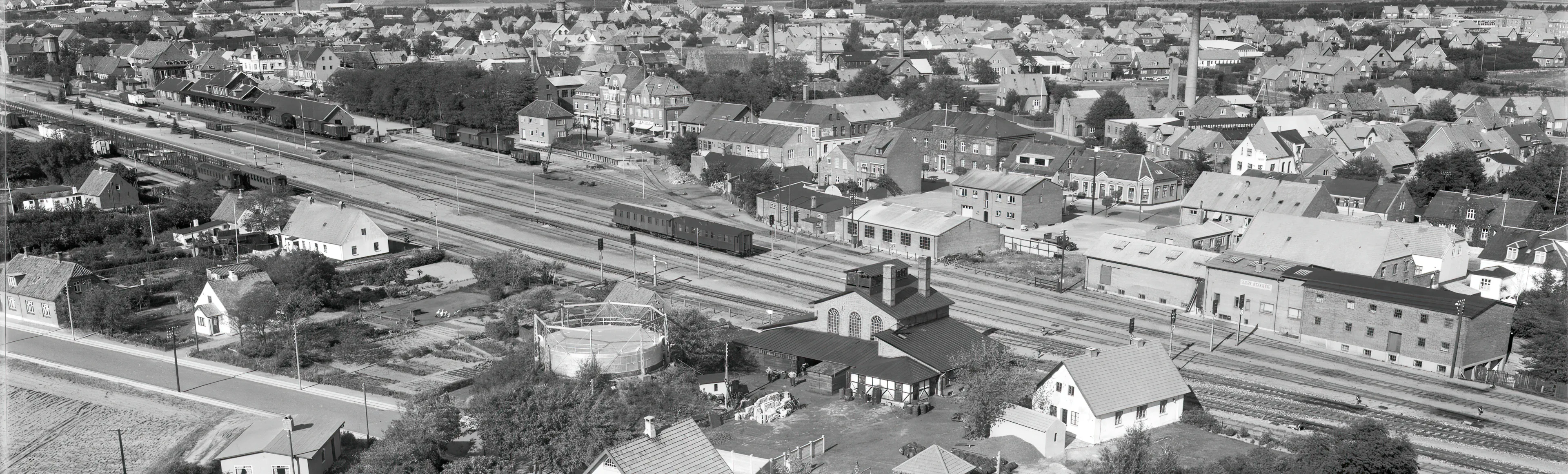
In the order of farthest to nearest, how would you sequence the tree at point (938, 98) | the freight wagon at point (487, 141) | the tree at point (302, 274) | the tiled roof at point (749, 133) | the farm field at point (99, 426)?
the tree at point (938, 98)
the freight wagon at point (487, 141)
the tiled roof at point (749, 133)
the tree at point (302, 274)
the farm field at point (99, 426)

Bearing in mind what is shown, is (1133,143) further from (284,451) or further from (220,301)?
(284,451)

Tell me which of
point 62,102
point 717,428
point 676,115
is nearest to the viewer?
point 717,428

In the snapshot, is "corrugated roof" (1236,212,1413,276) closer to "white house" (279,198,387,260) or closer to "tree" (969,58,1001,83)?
"white house" (279,198,387,260)

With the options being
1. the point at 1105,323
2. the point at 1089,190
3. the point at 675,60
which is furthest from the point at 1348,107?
the point at 675,60

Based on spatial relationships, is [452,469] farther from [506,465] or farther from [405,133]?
[405,133]

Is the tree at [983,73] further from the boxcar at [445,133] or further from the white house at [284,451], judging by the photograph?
the white house at [284,451]

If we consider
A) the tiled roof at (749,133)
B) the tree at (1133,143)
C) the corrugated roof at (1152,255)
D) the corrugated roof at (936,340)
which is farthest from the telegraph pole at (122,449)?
the tree at (1133,143)

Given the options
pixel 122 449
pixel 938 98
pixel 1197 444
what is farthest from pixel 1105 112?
pixel 122 449
